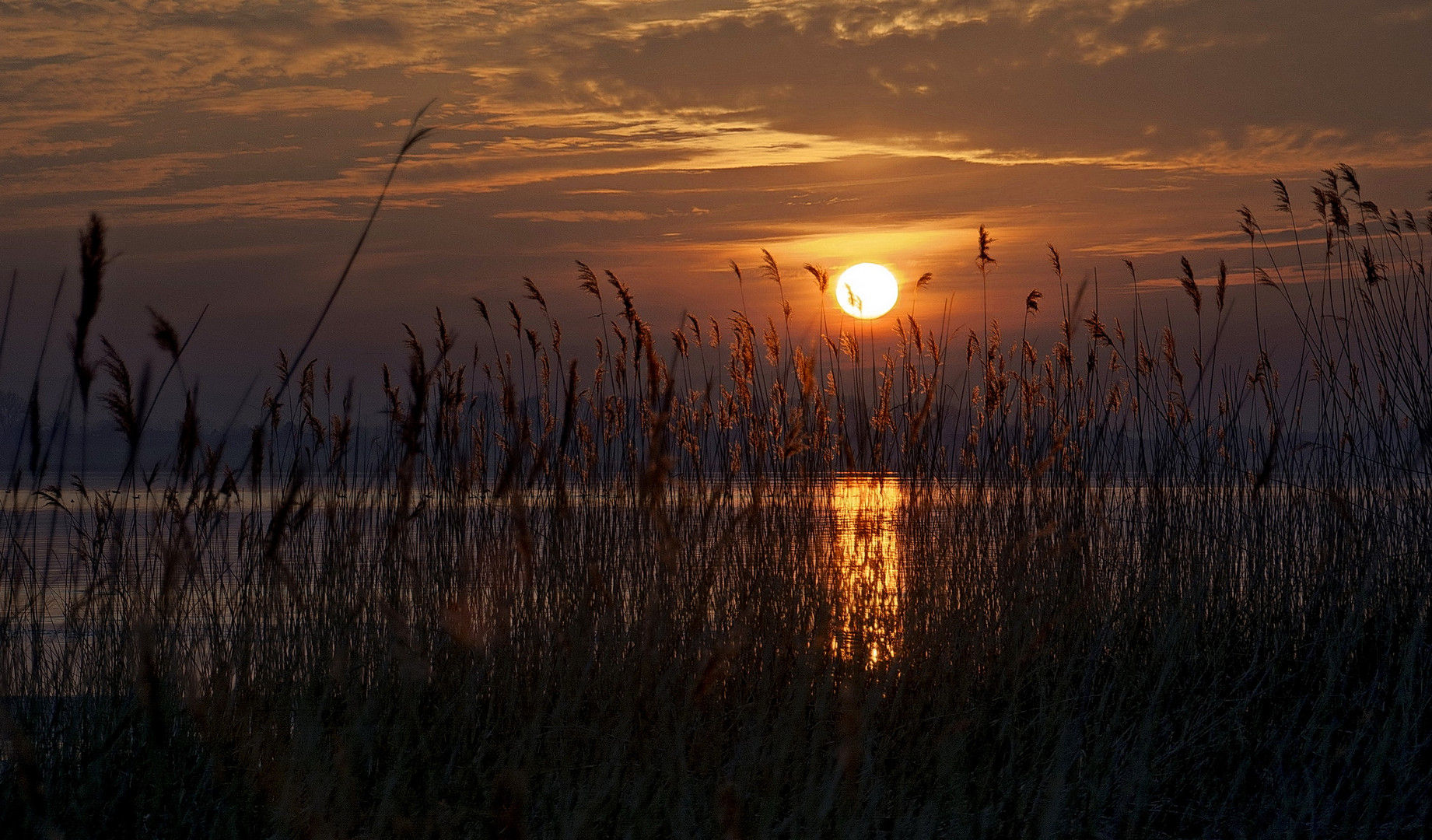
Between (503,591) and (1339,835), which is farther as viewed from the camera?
(503,591)

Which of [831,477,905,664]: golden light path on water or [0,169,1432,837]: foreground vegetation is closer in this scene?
[0,169,1432,837]: foreground vegetation

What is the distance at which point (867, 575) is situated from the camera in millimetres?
4613

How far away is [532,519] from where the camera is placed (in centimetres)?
481

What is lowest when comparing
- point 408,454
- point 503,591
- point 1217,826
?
point 1217,826

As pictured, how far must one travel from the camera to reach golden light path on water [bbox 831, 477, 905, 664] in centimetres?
370

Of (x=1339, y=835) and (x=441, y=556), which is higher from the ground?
(x=441, y=556)

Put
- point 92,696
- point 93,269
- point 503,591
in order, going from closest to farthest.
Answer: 1. point 93,269
2. point 92,696
3. point 503,591

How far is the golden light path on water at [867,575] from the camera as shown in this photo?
3.70 m

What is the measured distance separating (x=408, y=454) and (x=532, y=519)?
3.01m

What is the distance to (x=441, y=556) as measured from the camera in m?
4.37

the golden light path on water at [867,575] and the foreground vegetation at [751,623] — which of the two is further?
the golden light path on water at [867,575]

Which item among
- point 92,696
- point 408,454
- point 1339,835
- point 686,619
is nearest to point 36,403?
point 408,454

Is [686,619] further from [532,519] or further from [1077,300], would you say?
[1077,300]

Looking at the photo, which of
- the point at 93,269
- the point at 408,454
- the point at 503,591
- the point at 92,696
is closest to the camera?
the point at 93,269
